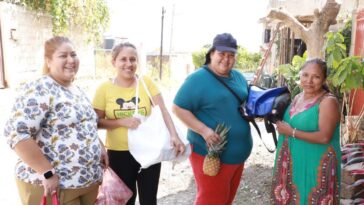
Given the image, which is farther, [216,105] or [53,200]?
[216,105]

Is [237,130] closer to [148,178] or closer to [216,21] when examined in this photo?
[148,178]

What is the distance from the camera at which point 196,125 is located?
2.75 meters

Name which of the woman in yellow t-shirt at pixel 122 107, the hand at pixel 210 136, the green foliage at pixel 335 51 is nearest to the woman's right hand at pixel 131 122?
the woman in yellow t-shirt at pixel 122 107

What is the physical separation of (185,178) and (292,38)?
8407 mm

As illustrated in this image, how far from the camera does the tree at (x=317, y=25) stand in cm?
579

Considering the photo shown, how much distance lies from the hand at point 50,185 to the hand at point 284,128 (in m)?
1.64

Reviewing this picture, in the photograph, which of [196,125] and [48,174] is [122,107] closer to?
[196,125]

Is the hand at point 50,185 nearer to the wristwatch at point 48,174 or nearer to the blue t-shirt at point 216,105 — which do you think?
the wristwatch at point 48,174

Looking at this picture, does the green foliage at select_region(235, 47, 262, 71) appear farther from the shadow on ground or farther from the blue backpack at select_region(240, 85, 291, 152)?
the blue backpack at select_region(240, 85, 291, 152)

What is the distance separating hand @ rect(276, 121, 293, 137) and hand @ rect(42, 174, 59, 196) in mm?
1641

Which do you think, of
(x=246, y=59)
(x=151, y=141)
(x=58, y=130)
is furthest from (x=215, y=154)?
(x=246, y=59)

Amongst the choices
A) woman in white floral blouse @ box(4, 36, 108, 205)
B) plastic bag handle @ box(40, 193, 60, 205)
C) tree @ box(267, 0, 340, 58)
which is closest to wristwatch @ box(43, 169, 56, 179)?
woman in white floral blouse @ box(4, 36, 108, 205)

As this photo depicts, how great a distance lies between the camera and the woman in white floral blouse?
1989 millimetres

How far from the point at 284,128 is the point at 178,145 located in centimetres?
82
